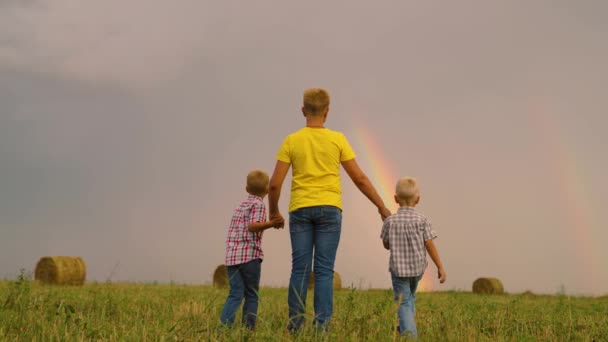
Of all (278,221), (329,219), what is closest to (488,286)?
(278,221)

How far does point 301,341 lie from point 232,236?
250 centimetres

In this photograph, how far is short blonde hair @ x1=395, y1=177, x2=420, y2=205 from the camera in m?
6.82

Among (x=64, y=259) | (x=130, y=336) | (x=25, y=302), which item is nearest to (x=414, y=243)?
(x=130, y=336)

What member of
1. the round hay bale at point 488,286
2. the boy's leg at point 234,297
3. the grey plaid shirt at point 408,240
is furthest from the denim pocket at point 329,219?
the round hay bale at point 488,286

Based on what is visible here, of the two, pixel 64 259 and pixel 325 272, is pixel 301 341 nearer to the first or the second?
pixel 325 272

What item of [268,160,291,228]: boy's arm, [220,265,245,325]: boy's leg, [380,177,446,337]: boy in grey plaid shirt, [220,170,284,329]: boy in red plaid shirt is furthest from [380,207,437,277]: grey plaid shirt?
[220,265,245,325]: boy's leg

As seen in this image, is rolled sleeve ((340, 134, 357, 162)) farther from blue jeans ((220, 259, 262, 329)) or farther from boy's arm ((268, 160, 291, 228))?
A: blue jeans ((220, 259, 262, 329))

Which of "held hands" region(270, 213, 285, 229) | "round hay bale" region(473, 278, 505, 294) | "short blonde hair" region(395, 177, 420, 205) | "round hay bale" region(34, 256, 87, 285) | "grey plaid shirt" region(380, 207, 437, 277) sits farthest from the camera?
"round hay bale" region(473, 278, 505, 294)

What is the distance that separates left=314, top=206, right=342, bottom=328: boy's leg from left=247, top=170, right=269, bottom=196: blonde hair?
1226 millimetres

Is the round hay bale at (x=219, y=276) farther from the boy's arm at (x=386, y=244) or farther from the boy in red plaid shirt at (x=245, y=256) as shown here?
the boy's arm at (x=386, y=244)

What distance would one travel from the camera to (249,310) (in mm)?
7078

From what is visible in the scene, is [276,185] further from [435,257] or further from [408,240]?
[435,257]

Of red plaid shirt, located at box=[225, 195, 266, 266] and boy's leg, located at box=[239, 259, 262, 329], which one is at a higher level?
red plaid shirt, located at box=[225, 195, 266, 266]

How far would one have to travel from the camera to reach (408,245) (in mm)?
6719
